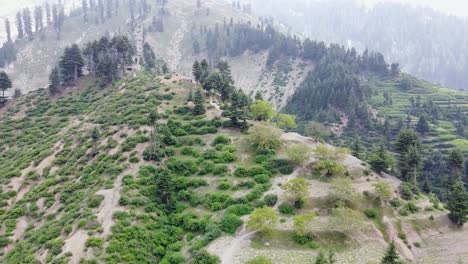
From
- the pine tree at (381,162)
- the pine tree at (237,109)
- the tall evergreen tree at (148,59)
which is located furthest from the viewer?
the tall evergreen tree at (148,59)

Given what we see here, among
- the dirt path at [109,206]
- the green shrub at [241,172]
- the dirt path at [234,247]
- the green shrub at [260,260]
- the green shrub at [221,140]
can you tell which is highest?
the green shrub at [221,140]

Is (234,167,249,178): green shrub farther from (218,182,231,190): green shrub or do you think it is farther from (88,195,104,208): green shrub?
(88,195,104,208): green shrub

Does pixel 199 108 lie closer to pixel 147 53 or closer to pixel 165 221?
pixel 165 221

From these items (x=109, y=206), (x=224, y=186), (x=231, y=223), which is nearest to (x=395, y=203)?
(x=231, y=223)

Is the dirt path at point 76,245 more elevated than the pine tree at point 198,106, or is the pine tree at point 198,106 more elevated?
the pine tree at point 198,106

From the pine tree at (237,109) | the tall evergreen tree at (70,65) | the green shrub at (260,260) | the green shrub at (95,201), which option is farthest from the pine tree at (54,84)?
the green shrub at (260,260)

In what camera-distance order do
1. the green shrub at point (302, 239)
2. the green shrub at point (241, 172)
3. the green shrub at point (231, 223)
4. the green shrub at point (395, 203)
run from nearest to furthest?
1. the green shrub at point (302, 239)
2. the green shrub at point (231, 223)
3. the green shrub at point (395, 203)
4. the green shrub at point (241, 172)

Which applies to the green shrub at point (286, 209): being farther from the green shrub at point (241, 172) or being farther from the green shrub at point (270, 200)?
the green shrub at point (241, 172)
